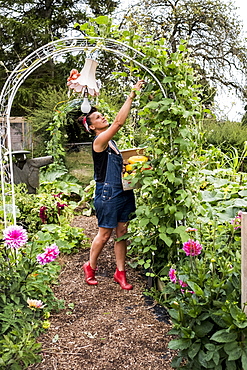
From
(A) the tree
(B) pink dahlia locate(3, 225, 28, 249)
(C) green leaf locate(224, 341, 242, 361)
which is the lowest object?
(C) green leaf locate(224, 341, 242, 361)

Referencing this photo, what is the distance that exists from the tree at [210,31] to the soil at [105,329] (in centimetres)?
880

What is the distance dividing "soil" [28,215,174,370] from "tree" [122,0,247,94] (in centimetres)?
880

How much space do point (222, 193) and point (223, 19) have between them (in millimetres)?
9153

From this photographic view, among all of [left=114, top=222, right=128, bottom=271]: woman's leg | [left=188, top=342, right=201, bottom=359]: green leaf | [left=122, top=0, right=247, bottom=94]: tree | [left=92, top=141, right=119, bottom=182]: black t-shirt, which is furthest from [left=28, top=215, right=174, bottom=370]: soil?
[left=122, top=0, right=247, bottom=94]: tree

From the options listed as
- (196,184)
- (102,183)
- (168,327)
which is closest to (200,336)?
(168,327)

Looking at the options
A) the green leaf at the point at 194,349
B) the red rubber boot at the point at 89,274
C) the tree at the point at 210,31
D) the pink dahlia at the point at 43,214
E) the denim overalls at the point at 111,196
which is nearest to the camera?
the green leaf at the point at 194,349

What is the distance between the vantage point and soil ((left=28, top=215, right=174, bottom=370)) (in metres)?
2.23

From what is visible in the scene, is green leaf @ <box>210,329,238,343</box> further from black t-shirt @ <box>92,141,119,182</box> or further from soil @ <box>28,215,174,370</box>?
black t-shirt @ <box>92,141,119,182</box>

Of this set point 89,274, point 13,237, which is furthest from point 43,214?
point 13,237

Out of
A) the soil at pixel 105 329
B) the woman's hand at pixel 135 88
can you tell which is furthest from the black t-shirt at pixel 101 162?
the soil at pixel 105 329

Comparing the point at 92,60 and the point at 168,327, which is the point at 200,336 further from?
the point at 92,60

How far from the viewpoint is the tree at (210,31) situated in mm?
10781

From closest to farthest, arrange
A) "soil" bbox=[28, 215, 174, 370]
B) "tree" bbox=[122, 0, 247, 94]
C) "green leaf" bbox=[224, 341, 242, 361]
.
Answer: "green leaf" bbox=[224, 341, 242, 361]
"soil" bbox=[28, 215, 174, 370]
"tree" bbox=[122, 0, 247, 94]

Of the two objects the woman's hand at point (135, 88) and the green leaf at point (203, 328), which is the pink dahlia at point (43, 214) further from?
the green leaf at point (203, 328)
